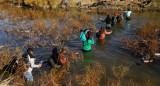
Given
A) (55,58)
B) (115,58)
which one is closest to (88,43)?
(115,58)

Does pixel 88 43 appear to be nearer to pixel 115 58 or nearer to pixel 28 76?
pixel 115 58

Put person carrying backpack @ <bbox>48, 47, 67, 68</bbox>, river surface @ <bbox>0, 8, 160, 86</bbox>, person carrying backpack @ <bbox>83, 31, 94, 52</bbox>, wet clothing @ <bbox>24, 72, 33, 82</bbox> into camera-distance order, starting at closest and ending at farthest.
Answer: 1. wet clothing @ <bbox>24, 72, 33, 82</bbox>
2. person carrying backpack @ <bbox>48, 47, 67, 68</bbox>
3. river surface @ <bbox>0, 8, 160, 86</bbox>
4. person carrying backpack @ <bbox>83, 31, 94, 52</bbox>

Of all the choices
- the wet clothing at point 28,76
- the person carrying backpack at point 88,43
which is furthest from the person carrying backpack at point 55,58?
the person carrying backpack at point 88,43

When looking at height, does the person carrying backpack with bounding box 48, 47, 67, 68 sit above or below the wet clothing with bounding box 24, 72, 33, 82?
above

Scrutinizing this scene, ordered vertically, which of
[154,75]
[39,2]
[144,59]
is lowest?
[154,75]

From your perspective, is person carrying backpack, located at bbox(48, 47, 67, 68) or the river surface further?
the river surface

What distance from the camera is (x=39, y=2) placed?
105 feet

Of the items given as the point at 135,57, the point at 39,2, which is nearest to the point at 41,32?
the point at 135,57

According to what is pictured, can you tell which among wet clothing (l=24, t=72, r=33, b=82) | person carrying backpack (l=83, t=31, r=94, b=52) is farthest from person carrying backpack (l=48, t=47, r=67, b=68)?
person carrying backpack (l=83, t=31, r=94, b=52)

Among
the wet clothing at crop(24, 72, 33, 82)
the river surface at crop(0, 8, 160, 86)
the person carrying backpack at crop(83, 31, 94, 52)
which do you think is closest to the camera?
the wet clothing at crop(24, 72, 33, 82)

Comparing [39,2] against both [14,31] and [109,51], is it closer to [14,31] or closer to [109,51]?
[14,31]

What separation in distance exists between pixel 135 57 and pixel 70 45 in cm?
427

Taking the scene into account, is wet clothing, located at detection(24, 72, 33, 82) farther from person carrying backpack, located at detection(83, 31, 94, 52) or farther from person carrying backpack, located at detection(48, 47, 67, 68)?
person carrying backpack, located at detection(83, 31, 94, 52)

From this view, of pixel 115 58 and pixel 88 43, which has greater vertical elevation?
pixel 88 43
